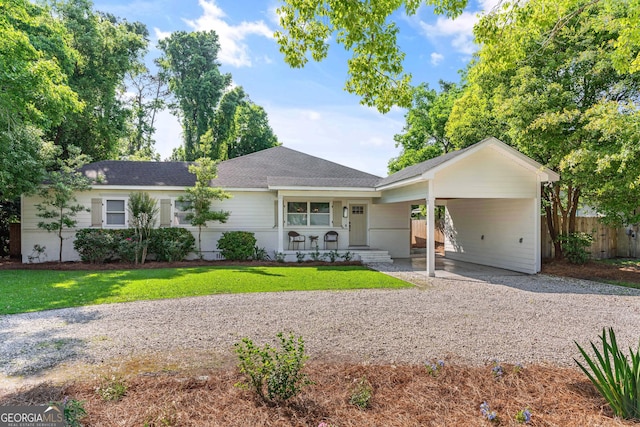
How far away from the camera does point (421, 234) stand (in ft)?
68.1

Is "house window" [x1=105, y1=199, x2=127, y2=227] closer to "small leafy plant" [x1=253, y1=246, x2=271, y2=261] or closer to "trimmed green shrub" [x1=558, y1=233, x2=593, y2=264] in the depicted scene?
"small leafy plant" [x1=253, y1=246, x2=271, y2=261]

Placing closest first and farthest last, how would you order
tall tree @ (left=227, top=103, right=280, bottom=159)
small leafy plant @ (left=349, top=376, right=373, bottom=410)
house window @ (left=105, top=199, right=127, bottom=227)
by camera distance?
1. small leafy plant @ (left=349, top=376, right=373, bottom=410)
2. house window @ (left=105, top=199, right=127, bottom=227)
3. tall tree @ (left=227, top=103, right=280, bottom=159)

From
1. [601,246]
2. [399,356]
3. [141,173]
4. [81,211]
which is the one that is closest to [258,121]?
[141,173]

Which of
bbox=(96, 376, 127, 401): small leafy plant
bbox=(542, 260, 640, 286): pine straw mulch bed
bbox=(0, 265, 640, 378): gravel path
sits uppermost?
bbox=(96, 376, 127, 401): small leafy plant

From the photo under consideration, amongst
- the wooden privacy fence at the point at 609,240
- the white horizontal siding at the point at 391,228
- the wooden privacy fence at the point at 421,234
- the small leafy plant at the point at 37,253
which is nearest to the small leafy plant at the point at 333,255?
the white horizontal siding at the point at 391,228

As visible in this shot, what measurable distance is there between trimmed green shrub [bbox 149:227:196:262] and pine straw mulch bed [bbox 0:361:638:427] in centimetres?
953

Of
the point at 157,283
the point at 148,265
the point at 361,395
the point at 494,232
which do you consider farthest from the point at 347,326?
the point at 494,232

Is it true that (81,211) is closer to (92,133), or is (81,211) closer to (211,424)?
(92,133)

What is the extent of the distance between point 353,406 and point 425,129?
22569 millimetres

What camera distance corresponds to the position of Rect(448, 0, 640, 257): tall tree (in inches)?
337

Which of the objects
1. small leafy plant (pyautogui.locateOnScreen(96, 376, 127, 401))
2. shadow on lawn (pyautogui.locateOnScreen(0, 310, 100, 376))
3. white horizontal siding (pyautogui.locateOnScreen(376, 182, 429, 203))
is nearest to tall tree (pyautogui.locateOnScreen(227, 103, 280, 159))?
white horizontal siding (pyautogui.locateOnScreen(376, 182, 429, 203))

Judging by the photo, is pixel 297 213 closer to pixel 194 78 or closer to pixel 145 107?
pixel 194 78

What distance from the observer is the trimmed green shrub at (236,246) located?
13.1 meters

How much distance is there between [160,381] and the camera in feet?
10.9
